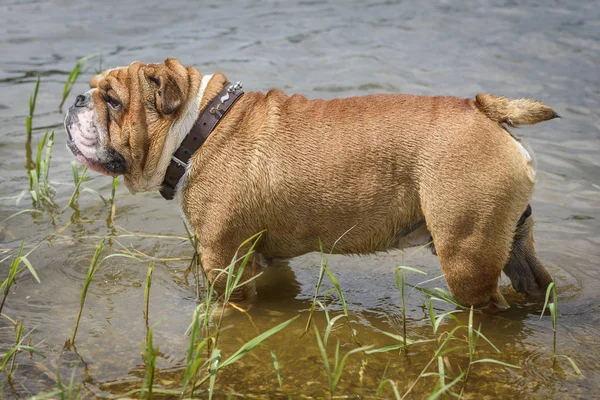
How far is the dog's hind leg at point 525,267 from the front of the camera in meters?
5.11

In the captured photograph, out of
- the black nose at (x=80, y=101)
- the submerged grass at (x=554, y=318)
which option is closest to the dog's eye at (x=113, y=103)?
the black nose at (x=80, y=101)

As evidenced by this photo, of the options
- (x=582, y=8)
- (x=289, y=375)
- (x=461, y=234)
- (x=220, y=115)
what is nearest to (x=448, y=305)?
(x=461, y=234)

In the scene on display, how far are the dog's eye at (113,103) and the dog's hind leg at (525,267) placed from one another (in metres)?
2.55

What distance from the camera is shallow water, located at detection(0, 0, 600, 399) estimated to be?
4590mm

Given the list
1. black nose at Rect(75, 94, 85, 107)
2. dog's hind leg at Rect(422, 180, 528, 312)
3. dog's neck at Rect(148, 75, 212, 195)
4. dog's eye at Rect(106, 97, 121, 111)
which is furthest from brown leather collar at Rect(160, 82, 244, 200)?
dog's hind leg at Rect(422, 180, 528, 312)

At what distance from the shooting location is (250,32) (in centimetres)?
1186

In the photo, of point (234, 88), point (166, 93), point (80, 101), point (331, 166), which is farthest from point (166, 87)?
point (331, 166)

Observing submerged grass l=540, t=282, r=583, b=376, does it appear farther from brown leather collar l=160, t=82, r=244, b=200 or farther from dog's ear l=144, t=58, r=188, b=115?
dog's ear l=144, t=58, r=188, b=115

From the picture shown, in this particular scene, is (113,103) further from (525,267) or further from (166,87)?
(525,267)

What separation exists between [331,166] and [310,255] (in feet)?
5.19

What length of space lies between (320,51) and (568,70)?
3.22 metres

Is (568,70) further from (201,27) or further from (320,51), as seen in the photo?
(201,27)

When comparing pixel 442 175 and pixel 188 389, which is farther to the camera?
pixel 442 175

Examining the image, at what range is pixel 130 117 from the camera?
492 cm
